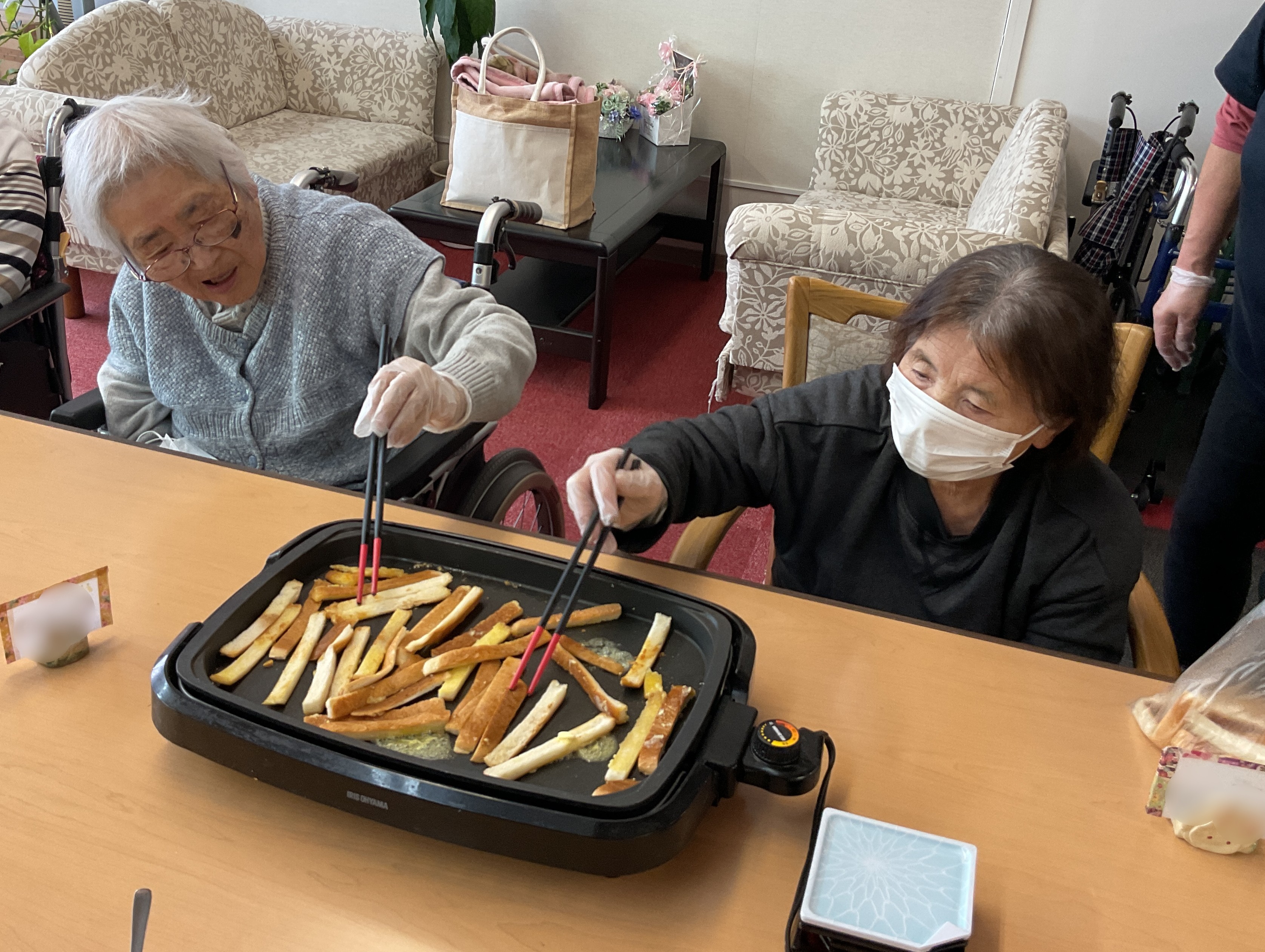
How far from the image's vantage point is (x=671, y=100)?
416 centimetres

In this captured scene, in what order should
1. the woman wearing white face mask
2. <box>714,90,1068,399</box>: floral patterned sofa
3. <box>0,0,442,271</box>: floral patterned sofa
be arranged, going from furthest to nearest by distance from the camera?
<box>0,0,442,271</box>: floral patterned sofa → <box>714,90,1068,399</box>: floral patterned sofa → the woman wearing white face mask

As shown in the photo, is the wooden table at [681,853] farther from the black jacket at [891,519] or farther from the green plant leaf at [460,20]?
the green plant leaf at [460,20]

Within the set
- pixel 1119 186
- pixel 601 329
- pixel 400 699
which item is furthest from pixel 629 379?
pixel 400 699

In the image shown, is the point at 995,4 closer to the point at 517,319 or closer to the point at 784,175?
the point at 784,175

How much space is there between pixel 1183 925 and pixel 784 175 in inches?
160

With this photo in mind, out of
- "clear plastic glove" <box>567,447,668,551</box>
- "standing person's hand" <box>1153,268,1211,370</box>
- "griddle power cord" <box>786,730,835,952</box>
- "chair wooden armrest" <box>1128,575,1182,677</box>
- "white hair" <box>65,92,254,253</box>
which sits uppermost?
"white hair" <box>65,92,254,253</box>

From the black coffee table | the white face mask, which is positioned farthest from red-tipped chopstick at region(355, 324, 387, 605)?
the black coffee table

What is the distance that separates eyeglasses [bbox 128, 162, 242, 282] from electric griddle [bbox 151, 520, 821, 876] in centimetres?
57

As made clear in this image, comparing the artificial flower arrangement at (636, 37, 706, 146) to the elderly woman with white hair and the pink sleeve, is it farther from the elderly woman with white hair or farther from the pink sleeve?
the elderly woman with white hair

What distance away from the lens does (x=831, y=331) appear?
1681 millimetres

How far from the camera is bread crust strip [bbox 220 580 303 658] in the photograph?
40.4 inches

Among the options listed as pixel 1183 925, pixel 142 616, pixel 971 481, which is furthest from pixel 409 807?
pixel 971 481

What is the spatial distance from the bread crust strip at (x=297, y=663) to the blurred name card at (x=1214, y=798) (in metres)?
0.80

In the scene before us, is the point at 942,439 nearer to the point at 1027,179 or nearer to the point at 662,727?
the point at 662,727
